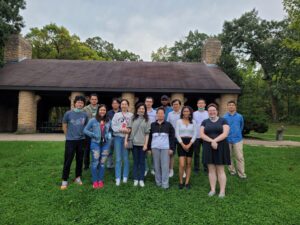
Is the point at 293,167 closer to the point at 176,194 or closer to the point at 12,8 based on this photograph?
the point at 176,194

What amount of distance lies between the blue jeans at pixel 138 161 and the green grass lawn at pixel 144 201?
232mm

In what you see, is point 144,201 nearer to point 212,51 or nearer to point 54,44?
point 212,51

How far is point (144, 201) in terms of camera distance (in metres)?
3.83

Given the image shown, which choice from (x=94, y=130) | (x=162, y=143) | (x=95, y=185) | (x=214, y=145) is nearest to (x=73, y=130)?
(x=94, y=130)

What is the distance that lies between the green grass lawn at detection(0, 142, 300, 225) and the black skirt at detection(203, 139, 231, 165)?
0.66 metres

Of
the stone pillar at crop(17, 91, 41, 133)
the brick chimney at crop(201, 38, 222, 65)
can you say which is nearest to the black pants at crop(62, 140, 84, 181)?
the stone pillar at crop(17, 91, 41, 133)

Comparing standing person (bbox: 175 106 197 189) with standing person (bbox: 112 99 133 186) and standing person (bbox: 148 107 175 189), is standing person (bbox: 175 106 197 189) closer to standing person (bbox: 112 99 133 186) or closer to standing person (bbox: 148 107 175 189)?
standing person (bbox: 148 107 175 189)

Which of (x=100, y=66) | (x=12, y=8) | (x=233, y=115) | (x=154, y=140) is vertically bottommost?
(x=154, y=140)

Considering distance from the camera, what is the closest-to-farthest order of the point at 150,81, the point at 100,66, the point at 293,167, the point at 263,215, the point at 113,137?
the point at 263,215
the point at 113,137
the point at 293,167
the point at 150,81
the point at 100,66

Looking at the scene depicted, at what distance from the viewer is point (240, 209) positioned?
11.9ft

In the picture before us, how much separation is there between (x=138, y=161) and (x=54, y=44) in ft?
91.4

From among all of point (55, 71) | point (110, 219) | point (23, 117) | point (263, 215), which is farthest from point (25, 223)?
point (55, 71)

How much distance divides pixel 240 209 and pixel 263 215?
0.33m

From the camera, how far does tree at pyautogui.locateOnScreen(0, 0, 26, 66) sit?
1308 centimetres
